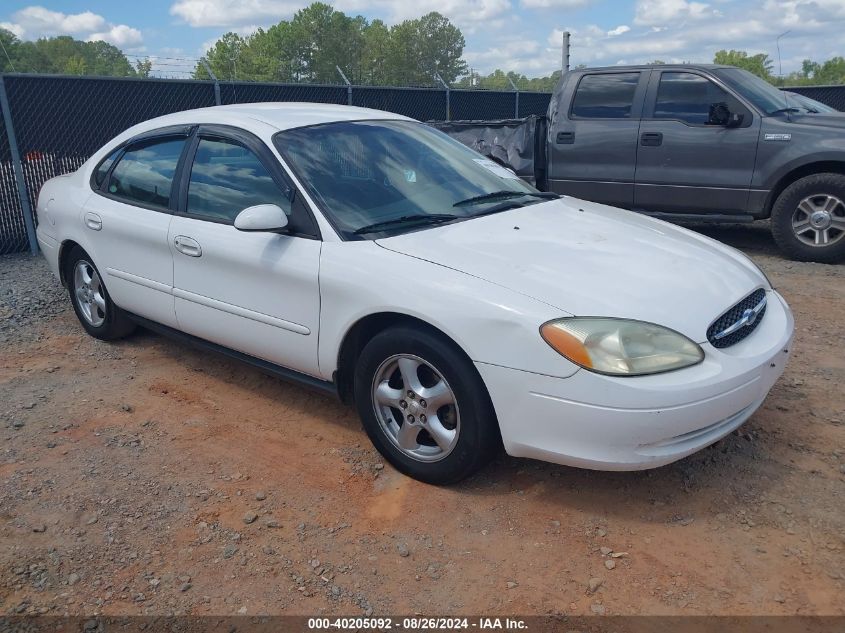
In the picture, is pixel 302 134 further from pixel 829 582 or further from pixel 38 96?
pixel 38 96

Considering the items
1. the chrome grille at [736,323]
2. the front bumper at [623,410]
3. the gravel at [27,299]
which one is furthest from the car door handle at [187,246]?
the chrome grille at [736,323]

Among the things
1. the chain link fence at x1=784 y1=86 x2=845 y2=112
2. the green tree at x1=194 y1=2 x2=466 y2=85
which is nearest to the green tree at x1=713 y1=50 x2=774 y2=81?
the green tree at x1=194 y1=2 x2=466 y2=85

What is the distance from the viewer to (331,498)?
3227mm

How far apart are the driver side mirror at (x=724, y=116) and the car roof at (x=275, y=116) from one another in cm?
415

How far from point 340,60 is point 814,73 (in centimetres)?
5668

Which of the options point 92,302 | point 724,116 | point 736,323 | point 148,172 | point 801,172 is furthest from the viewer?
point 724,116

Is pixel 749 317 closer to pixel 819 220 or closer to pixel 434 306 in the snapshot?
pixel 434 306

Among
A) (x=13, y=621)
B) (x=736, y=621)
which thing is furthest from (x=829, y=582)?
(x=13, y=621)

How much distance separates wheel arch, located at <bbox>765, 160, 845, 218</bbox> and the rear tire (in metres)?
5.98

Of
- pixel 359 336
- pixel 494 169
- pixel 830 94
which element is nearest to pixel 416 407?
pixel 359 336

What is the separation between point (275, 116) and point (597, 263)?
2031 mm

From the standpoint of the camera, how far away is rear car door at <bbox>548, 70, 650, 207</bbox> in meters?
7.86

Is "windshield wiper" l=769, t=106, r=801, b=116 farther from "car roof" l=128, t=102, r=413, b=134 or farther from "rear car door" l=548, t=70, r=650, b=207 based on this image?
"car roof" l=128, t=102, r=413, b=134

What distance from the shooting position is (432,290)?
3021 mm
